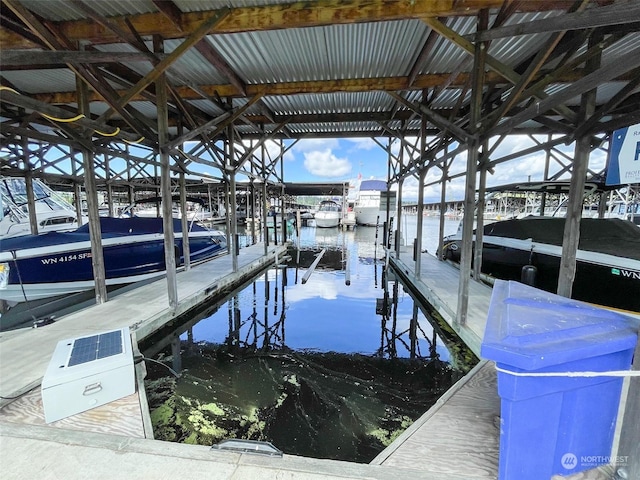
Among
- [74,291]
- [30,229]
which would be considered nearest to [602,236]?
[74,291]

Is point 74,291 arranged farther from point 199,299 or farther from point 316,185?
point 316,185

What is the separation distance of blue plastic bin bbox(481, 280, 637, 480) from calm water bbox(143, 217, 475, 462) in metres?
1.31

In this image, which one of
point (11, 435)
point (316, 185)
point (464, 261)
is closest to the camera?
point (11, 435)

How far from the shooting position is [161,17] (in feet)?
10.8

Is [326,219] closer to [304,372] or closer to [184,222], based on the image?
[184,222]

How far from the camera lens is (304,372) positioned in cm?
351

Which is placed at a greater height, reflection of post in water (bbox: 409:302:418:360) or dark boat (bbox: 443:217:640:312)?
dark boat (bbox: 443:217:640:312)

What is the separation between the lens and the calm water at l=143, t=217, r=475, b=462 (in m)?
2.55

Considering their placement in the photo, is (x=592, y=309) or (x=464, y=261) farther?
(x=464, y=261)

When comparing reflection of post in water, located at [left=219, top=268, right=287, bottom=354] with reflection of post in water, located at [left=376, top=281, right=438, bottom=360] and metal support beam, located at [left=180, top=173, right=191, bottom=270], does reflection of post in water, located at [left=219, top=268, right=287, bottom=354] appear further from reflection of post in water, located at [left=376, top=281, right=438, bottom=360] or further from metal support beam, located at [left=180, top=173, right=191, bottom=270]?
metal support beam, located at [left=180, top=173, right=191, bottom=270]

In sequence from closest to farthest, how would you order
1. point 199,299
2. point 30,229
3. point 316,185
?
point 199,299
point 30,229
point 316,185

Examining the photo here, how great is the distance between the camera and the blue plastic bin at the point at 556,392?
1.31m

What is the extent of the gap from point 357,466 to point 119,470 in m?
1.37

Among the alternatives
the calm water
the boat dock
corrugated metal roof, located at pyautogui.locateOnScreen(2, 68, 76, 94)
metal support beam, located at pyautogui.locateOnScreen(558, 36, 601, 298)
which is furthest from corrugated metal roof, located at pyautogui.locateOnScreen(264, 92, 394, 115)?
the boat dock
